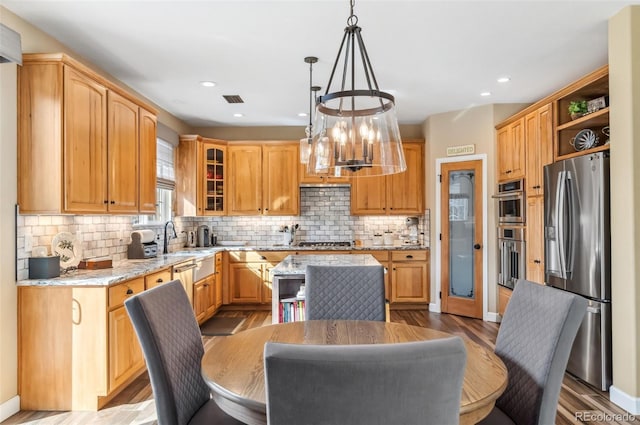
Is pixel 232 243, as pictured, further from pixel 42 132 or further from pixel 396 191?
pixel 42 132

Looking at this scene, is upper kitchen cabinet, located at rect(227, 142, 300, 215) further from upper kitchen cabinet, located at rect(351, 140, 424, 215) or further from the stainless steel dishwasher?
the stainless steel dishwasher

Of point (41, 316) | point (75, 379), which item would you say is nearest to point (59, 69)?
point (41, 316)

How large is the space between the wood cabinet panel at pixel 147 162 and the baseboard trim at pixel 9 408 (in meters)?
1.66

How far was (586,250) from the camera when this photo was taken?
117 inches

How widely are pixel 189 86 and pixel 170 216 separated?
1.88m

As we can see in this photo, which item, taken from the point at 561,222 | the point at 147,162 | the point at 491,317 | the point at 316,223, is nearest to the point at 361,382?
the point at 561,222

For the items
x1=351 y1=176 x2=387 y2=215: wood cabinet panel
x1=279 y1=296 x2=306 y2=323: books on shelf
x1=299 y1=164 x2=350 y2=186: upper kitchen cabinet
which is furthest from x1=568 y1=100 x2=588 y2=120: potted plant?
x1=299 y1=164 x2=350 y2=186: upper kitchen cabinet

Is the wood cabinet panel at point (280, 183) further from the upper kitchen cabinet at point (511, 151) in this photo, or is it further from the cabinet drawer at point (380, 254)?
the upper kitchen cabinet at point (511, 151)

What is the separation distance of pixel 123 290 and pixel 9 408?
942 mm

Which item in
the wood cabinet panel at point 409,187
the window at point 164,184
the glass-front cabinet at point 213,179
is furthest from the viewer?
the wood cabinet panel at point 409,187

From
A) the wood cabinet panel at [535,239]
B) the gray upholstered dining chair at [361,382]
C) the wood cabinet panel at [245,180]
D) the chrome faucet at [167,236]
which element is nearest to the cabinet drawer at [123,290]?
the chrome faucet at [167,236]

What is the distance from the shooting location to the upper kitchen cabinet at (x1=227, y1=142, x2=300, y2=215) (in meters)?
5.82

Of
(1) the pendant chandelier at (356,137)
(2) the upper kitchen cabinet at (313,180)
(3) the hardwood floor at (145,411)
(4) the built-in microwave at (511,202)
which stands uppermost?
(2) the upper kitchen cabinet at (313,180)

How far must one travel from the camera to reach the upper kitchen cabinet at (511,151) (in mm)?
4266
